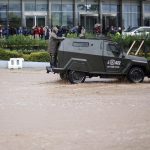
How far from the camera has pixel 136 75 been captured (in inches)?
939

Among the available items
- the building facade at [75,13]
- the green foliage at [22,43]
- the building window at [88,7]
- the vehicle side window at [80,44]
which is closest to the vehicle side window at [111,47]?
the vehicle side window at [80,44]

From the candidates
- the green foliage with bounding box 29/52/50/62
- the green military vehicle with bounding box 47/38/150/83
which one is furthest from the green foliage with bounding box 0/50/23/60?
the green military vehicle with bounding box 47/38/150/83

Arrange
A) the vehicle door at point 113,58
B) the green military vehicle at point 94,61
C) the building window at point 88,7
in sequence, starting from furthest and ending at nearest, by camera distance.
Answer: the building window at point 88,7 < the vehicle door at point 113,58 < the green military vehicle at point 94,61

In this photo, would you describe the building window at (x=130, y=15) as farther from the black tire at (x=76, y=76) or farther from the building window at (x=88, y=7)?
the black tire at (x=76, y=76)

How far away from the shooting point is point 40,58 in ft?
110

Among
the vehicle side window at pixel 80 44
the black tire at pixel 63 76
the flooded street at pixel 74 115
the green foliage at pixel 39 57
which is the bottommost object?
the flooded street at pixel 74 115

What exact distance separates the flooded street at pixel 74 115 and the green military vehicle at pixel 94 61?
455 millimetres

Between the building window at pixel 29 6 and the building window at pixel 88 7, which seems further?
the building window at pixel 88 7

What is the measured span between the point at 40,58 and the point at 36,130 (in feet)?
68.3

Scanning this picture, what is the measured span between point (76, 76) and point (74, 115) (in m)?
8.14

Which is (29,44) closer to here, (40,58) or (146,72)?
(40,58)

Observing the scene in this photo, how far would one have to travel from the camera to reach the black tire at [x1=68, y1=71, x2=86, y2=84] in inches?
910

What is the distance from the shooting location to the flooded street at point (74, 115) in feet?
38.1

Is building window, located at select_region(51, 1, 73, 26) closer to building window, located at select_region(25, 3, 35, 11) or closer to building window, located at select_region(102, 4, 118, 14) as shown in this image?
building window, located at select_region(25, 3, 35, 11)
